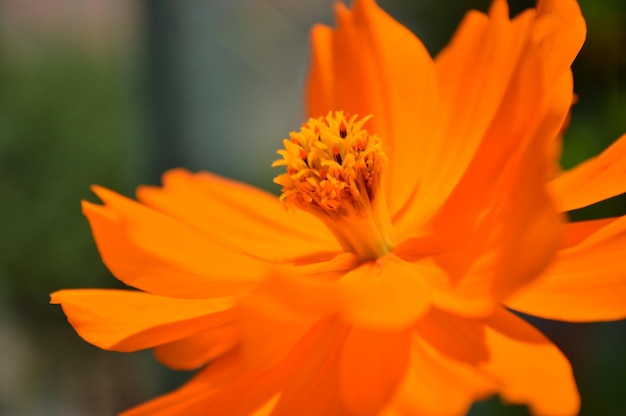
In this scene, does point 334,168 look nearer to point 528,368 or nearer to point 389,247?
point 389,247

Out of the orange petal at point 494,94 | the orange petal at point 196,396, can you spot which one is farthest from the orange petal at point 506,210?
the orange petal at point 196,396

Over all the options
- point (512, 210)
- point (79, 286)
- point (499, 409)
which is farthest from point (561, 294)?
point (79, 286)

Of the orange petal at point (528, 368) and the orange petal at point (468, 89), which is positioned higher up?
the orange petal at point (468, 89)

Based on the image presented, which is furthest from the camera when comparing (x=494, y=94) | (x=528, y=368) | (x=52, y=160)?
(x=52, y=160)

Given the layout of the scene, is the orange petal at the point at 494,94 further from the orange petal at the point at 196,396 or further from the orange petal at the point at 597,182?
the orange petal at the point at 196,396

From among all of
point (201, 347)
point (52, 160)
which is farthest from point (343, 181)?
point (52, 160)

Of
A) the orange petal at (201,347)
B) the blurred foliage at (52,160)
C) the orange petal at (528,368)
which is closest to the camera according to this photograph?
the orange petal at (528,368)

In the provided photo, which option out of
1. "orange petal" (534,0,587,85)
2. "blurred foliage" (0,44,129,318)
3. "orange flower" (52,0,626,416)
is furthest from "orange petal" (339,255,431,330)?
"blurred foliage" (0,44,129,318)

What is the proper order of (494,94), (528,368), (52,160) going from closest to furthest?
(528,368) → (494,94) → (52,160)
